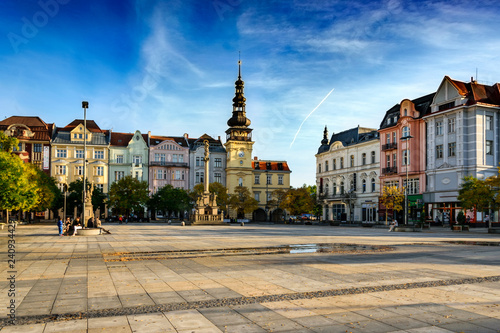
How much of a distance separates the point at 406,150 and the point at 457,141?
260 inches

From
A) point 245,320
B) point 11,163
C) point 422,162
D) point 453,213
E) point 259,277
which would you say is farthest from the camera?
point 422,162

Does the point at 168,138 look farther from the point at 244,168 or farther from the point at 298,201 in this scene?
the point at 298,201

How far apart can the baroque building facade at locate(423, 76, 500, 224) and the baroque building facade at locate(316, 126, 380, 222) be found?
39.4 feet

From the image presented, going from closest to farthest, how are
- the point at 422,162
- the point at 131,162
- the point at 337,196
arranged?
the point at 422,162, the point at 337,196, the point at 131,162

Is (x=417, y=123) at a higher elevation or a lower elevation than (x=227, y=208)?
higher

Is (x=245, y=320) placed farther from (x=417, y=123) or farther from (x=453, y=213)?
(x=417, y=123)

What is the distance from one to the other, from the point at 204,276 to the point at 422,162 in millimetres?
53881

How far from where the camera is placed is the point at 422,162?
59906 mm

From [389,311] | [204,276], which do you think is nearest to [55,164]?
[204,276]

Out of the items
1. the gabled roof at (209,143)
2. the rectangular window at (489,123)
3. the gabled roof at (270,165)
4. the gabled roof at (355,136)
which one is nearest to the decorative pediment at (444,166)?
the rectangular window at (489,123)

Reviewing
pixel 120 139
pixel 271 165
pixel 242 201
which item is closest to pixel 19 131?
pixel 120 139

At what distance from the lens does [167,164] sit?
297 ft

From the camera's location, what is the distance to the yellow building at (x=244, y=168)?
3703 inches

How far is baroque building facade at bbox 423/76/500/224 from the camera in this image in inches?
2044
